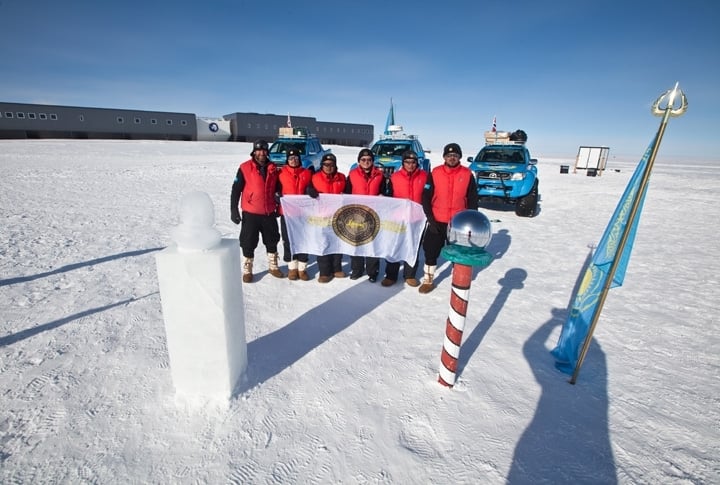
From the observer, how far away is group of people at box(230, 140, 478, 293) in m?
4.22

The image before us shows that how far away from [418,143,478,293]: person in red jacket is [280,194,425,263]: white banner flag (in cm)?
21

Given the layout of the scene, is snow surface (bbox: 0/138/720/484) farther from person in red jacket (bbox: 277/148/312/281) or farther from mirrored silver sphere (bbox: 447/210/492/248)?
mirrored silver sphere (bbox: 447/210/492/248)

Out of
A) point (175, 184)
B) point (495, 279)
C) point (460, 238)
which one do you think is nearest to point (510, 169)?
point (495, 279)

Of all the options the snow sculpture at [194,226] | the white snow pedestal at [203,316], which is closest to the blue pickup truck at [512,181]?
the white snow pedestal at [203,316]

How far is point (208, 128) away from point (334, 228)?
45785mm

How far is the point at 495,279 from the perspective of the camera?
512cm

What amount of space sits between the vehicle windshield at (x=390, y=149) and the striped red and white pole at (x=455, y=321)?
347 inches

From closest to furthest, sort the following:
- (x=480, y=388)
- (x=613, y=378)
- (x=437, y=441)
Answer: (x=437, y=441), (x=480, y=388), (x=613, y=378)

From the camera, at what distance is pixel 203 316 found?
224 cm

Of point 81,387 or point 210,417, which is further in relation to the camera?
point 81,387

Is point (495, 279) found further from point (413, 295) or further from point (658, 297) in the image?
point (658, 297)

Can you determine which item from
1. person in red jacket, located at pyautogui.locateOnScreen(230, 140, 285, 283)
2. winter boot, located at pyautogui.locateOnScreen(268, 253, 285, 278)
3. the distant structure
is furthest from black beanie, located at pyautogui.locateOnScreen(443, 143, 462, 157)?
the distant structure

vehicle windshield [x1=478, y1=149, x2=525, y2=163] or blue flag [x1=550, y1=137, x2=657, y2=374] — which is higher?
vehicle windshield [x1=478, y1=149, x2=525, y2=163]

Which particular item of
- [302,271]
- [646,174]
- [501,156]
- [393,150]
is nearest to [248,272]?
[302,271]
